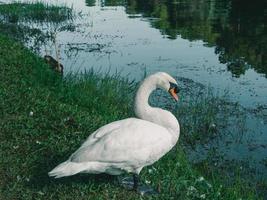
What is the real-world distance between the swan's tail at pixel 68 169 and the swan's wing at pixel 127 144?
0.09m

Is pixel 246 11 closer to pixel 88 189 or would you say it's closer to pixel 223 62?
pixel 223 62

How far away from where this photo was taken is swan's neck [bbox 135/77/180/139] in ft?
23.4

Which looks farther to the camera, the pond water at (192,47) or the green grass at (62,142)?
the pond water at (192,47)

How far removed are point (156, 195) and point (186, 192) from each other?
55cm

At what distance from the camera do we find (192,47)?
26031 millimetres

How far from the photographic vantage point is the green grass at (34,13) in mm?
34156

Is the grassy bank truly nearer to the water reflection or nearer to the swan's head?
the swan's head

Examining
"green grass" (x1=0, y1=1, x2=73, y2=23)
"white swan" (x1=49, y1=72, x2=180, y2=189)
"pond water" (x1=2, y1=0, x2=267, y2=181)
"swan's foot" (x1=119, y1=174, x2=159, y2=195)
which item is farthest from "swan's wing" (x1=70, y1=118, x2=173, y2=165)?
"green grass" (x1=0, y1=1, x2=73, y2=23)

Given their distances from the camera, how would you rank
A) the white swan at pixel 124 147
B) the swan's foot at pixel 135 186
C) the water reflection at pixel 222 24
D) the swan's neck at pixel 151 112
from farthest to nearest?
the water reflection at pixel 222 24, the swan's foot at pixel 135 186, the swan's neck at pixel 151 112, the white swan at pixel 124 147

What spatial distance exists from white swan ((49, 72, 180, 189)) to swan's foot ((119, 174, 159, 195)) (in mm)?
34

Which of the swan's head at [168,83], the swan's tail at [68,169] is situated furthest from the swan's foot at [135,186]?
the swan's head at [168,83]

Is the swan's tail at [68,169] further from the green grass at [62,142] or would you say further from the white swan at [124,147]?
the green grass at [62,142]

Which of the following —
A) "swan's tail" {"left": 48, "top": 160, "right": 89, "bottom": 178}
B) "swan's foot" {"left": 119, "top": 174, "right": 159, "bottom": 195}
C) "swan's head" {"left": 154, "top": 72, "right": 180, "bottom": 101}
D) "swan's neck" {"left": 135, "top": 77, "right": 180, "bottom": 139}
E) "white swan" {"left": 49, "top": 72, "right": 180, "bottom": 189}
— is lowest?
"swan's foot" {"left": 119, "top": 174, "right": 159, "bottom": 195}

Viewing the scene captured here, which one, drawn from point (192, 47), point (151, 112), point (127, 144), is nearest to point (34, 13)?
point (192, 47)
